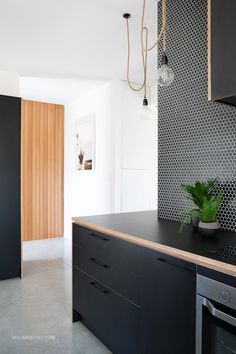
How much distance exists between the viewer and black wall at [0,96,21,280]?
10.2 ft

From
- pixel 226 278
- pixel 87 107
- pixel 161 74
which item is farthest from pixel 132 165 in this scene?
pixel 226 278

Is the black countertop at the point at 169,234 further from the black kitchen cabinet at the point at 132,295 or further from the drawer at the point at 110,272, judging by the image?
the drawer at the point at 110,272

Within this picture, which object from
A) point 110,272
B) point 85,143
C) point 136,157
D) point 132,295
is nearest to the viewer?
point 132,295

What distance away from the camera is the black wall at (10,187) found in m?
3.12

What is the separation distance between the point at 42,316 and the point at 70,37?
2620mm

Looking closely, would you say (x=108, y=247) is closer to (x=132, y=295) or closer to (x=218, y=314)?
(x=132, y=295)

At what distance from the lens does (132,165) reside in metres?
4.06

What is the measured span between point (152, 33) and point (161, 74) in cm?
143

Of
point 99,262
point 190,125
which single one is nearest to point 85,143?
point 190,125

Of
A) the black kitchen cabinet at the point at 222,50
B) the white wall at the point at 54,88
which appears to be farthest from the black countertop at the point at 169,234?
the white wall at the point at 54,88

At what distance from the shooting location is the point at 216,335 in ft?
3.59

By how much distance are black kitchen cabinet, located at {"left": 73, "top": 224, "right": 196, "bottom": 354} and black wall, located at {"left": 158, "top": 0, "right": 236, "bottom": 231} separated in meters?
0.64

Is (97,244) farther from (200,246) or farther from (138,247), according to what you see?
(200,246)

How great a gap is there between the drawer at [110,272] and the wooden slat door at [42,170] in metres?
3.23
